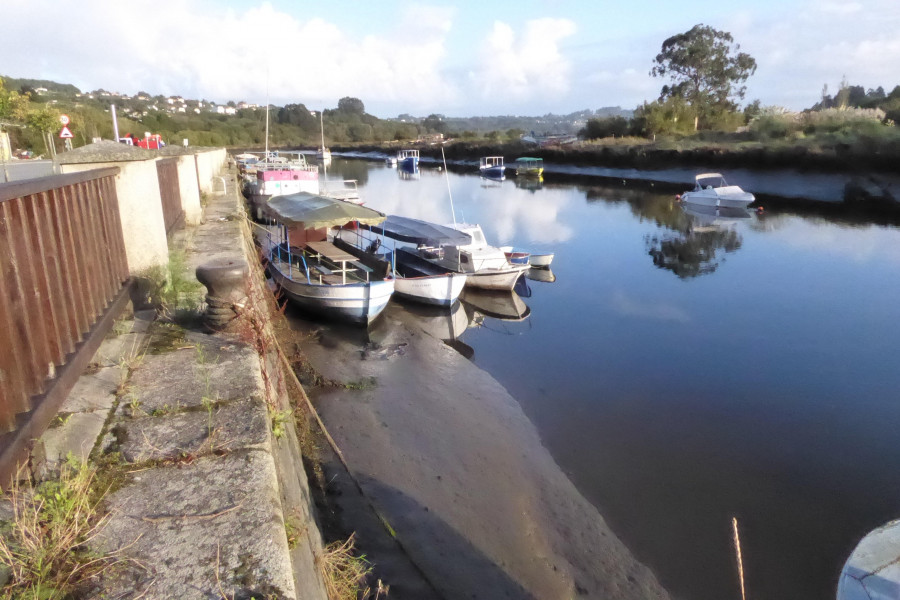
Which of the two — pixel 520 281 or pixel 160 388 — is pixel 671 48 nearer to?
pixel 520 281

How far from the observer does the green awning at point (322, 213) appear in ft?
43.4

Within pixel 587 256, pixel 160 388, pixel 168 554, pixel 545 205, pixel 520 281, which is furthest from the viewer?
pixel 545 205

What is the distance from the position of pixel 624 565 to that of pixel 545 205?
33436 millimetres

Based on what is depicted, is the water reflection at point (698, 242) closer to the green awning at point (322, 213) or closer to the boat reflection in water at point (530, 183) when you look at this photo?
the green awning at point (322, 213)

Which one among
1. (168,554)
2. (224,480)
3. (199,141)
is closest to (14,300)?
(224,480)

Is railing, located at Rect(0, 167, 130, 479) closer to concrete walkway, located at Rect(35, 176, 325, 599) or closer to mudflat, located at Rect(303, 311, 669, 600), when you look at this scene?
concrete walkway, located at Rect(35, 176, 325, 599)

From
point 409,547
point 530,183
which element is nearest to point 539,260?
point 409,547

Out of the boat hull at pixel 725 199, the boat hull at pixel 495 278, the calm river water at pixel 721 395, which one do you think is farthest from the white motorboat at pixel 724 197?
the boat hull at pixel 495 278

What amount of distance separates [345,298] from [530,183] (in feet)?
144

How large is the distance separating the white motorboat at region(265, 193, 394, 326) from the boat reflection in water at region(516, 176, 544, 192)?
1376 inches

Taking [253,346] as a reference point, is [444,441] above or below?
below

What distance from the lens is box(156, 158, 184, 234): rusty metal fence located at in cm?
1020

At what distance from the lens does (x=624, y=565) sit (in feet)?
21.4

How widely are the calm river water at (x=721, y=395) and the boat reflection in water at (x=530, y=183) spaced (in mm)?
26789
